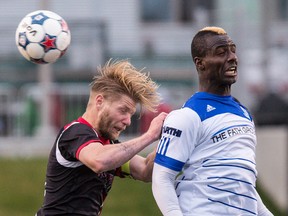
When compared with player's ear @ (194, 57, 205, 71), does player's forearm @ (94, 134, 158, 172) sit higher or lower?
lower

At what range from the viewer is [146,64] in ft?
84.3

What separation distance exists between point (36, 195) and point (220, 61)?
32.4 ft

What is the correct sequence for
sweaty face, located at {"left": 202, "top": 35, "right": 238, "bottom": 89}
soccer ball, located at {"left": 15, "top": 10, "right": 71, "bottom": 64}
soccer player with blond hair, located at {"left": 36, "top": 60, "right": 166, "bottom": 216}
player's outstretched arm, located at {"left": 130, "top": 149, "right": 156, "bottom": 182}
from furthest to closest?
soccer ball, located at {"left": 15, "top": 10, "right": 71, "bottom": 64}, player's outstretched arm, located at {"left": 130, "top": 149, "right": 156, "bottom": 182}, soccer player with blond hair, located at {"left": 36, "top": 60, "right": 166, "bottom": 216}, sweaty face, located at {"left": 202, "top": 35, "right": 238, "bottom": 89}

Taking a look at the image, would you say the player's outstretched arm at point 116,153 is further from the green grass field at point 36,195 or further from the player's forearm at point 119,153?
the green grass field at point 36,195

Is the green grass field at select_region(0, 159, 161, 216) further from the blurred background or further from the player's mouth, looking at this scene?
the player's mouth

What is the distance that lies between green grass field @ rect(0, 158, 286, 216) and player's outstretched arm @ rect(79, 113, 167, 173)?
8.47 m

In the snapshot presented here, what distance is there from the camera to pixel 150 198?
50.8ft

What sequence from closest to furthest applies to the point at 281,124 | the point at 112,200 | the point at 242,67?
the point at 112,200 < the point at 281,124 < the point at 242,67

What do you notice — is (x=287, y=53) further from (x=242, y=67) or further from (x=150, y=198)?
(x=150, y=198)

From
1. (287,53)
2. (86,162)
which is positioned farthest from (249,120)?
(287,53)

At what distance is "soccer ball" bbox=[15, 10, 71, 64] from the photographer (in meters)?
7.54

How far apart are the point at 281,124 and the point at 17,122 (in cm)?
520

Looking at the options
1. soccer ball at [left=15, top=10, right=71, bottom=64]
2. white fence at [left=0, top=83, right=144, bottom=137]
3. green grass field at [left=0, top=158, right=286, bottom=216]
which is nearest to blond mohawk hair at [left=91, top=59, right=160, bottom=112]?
soccer ball at [left=15, top=10, right=71, bottom=64]

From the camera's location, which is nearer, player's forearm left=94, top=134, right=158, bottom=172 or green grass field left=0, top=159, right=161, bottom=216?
player's forearm left=94, top=134, right=158, bottom=172
